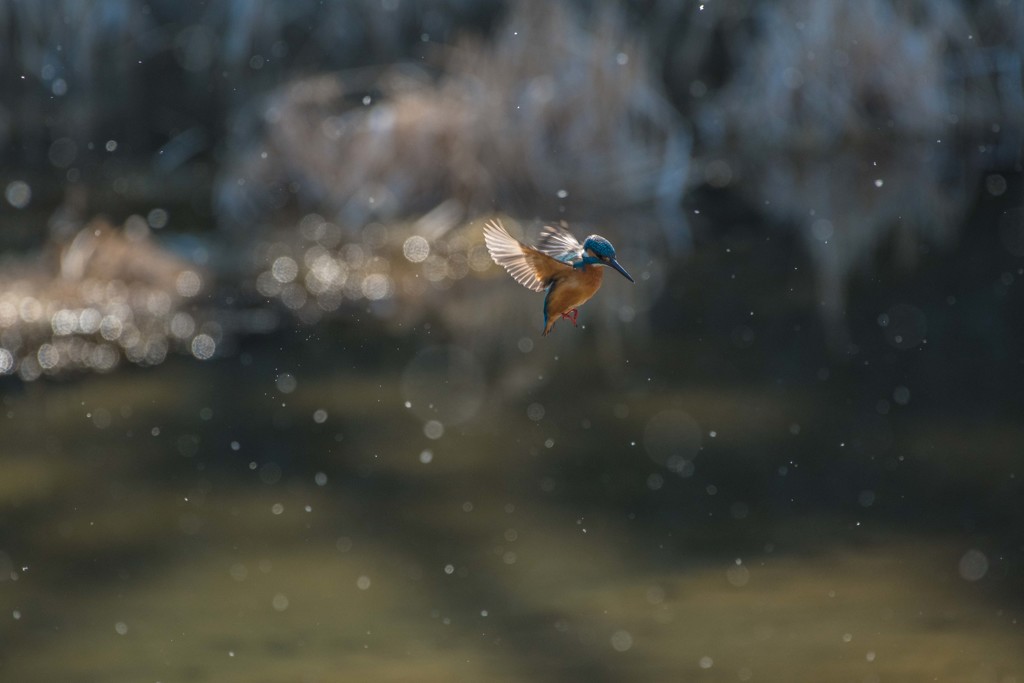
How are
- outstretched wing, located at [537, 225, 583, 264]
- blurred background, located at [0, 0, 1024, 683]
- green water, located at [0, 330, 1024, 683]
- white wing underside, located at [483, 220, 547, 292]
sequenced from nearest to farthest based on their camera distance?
white wing underside, located at [483, 220, 547, 292] < outstretched wing, located at [537, 225, 583, 264] < green water, located at [0, 330, 1024, 683] < blurred background, located at [0, 0, 1024, 683]

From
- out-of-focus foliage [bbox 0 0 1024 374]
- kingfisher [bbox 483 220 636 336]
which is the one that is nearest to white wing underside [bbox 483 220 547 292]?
kingfisher [bbox 483 220 636 336]

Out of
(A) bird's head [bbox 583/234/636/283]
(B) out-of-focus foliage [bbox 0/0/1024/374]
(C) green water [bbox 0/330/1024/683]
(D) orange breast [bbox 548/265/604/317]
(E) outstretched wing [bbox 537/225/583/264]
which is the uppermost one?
(B) out-of-focus foliage [bbox 0/0/1024/374]

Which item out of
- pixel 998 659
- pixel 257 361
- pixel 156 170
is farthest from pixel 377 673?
pixel 156 170

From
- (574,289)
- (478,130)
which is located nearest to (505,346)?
(478,130)

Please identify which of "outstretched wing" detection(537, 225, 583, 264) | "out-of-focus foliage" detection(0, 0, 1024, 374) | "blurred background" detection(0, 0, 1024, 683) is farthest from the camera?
"out-of-focus foliage" detection(0, 0, 1024, 374)

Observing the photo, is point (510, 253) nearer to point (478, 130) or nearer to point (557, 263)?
point (557, 263)

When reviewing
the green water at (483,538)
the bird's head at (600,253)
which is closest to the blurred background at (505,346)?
the green water at (483,538)

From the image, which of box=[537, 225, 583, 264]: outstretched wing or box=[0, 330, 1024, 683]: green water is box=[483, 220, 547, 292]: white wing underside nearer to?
box=[537, 225, 583, 264]: outstretched wing
